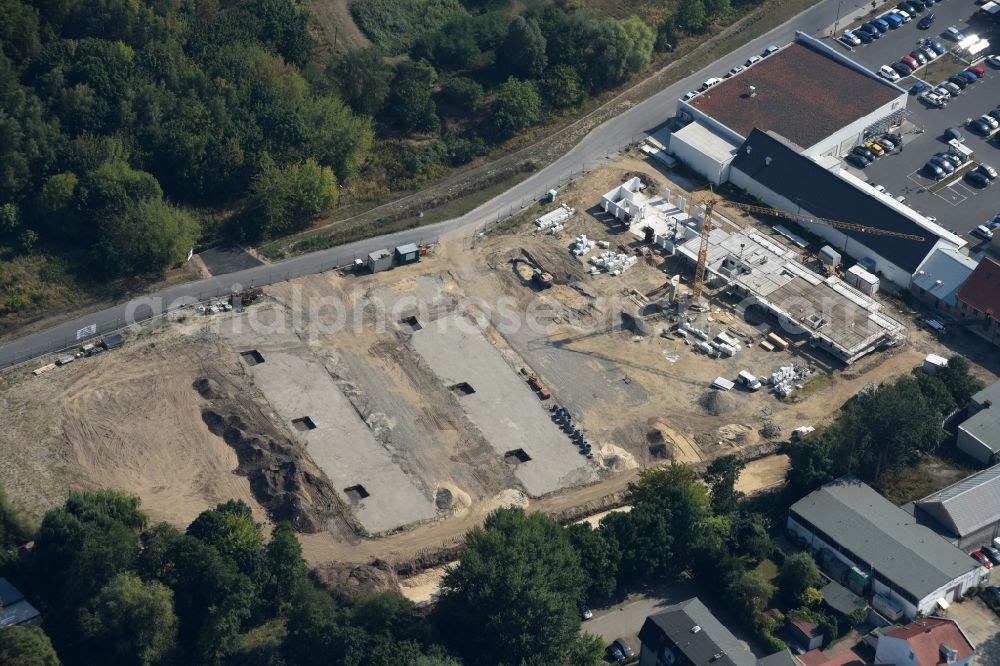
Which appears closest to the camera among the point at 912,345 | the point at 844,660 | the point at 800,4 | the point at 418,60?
the point at 844,660

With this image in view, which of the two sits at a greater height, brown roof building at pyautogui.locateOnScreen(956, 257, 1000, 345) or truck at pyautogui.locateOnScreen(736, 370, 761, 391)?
brown roof building at pyautogui.locateOnScreen(956, 257, 1000, 345)

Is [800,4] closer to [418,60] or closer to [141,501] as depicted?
[418,60]

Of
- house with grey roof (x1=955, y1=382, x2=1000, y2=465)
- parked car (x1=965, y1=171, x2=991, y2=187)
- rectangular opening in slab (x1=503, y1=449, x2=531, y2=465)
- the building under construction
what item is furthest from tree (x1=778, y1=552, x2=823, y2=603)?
parked car (x1=965, y1=171, x2=991, y2=187)

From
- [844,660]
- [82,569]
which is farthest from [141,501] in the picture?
[844,660]

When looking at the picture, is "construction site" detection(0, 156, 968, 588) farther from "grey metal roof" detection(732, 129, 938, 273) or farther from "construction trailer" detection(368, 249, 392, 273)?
Result: "grey metal roof" detection(732, 129, 938, 273)

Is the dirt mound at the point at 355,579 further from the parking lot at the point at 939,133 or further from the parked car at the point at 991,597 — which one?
the parking lot at the point at 939,133

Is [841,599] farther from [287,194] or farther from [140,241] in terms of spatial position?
[140,241]

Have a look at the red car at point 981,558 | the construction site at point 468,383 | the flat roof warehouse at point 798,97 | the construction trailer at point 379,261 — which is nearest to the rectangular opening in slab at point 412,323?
the construction site at point 468,383
